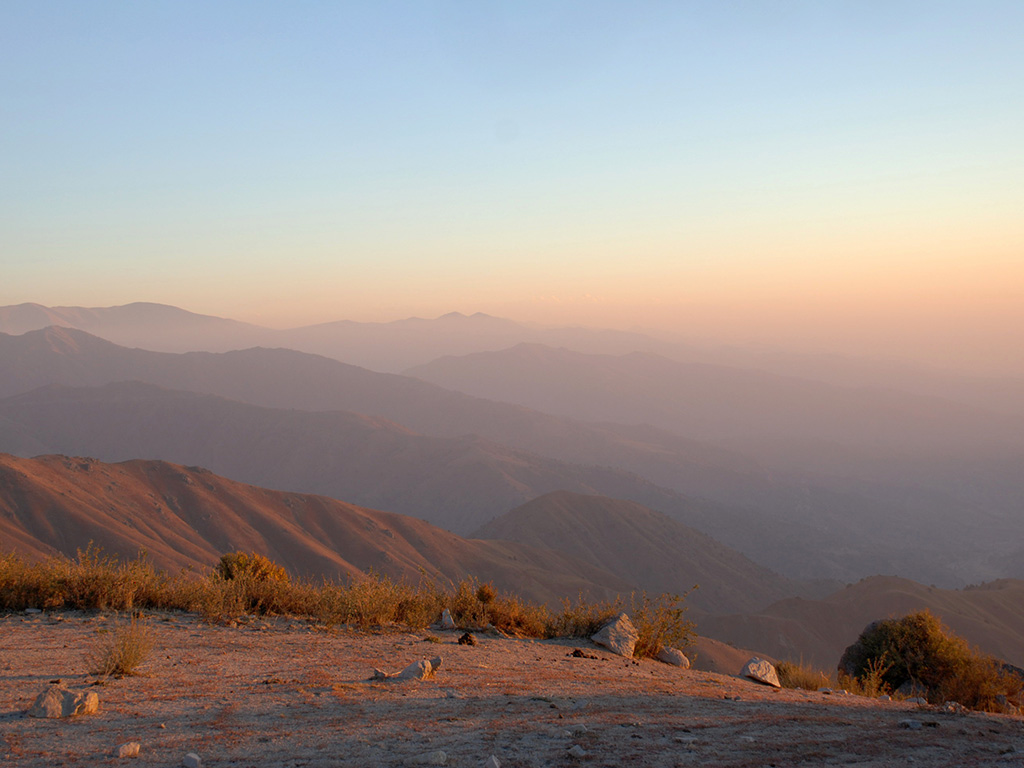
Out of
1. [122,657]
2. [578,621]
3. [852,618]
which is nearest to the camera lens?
[122,657]

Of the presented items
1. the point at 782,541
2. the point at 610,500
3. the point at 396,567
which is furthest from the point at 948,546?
the point at 396,567

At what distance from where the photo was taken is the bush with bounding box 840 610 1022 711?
11750 mm

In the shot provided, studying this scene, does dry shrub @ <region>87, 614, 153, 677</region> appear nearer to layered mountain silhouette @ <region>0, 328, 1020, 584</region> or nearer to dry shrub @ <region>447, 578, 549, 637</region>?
dry shrub @ <region>447, 578, 549, 637</region>

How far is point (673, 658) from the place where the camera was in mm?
9422

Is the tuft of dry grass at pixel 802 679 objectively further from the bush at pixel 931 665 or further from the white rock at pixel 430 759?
the white rock at pixel 430 759

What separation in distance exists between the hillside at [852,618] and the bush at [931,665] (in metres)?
29.3

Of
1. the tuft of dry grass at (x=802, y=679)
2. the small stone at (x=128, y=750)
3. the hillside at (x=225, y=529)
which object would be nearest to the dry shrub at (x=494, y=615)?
the tuft of dry grass at (x=802, y=679)

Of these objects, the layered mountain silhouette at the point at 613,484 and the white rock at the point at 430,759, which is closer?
the white rock at the point at 430,759

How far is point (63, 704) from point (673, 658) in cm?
749

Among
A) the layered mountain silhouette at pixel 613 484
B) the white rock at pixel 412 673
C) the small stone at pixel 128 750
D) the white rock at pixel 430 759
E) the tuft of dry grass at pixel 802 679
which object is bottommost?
the layered mountain silhouette at pixel 613 484

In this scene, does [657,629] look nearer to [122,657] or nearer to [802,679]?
[802,679]

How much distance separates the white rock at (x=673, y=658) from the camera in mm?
9392

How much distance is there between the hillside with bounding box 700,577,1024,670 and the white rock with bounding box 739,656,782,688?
1556 inches

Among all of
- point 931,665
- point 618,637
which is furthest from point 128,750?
point 931,665
